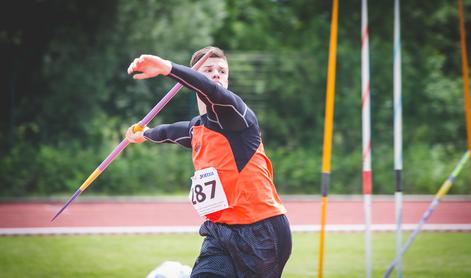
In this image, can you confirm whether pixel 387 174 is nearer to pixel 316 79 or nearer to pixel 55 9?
pixel 316 79

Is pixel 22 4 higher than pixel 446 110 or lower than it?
higher

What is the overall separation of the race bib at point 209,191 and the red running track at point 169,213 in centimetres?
732

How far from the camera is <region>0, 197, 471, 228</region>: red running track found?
36.3ft

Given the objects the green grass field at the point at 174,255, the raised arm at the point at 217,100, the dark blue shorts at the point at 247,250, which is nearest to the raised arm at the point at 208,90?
the raised arm at the point at 217,100

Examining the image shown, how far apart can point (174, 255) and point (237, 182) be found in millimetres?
4700

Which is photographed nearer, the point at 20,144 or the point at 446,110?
the point at 20,144

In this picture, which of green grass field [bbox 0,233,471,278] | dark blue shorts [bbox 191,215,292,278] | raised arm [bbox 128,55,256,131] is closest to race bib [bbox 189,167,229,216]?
dark blue shorts [bbox 191,215,292,278]

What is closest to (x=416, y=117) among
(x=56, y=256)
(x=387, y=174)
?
(x=387, y=174)

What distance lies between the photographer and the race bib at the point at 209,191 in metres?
3.52

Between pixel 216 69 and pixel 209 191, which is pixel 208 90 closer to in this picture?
pixel 216 69

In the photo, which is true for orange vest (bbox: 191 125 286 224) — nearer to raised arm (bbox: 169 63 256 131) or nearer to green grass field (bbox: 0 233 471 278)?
raised arm (bbox: 169 63 256 131)

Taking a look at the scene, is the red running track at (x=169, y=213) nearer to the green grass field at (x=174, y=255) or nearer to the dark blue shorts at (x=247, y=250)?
the green grass field at (x=174, y=255)

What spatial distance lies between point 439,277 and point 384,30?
1204cm

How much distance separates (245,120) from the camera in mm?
3432
